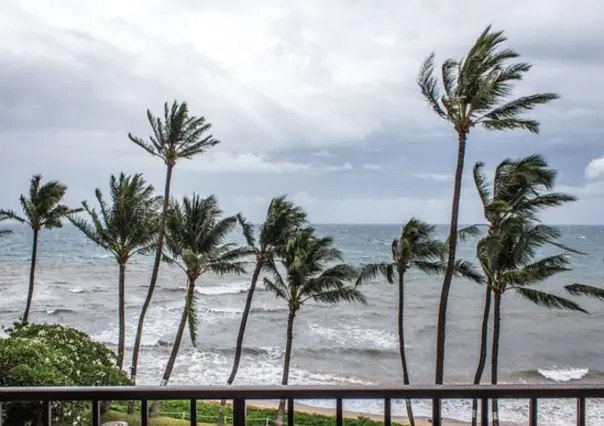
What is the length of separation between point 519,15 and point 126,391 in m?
5.73

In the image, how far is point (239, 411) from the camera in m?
1.55

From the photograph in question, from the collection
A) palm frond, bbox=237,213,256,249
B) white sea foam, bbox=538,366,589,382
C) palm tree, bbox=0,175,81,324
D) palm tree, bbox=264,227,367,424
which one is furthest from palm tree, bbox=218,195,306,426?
white sea foam, bbox=538,366,589,382

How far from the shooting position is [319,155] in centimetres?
4856

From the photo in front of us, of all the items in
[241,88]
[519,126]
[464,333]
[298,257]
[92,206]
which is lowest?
Result: [464,333]

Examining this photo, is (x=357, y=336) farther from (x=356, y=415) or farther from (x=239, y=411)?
(x=239, y=411)

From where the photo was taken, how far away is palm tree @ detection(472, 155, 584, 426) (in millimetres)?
9352

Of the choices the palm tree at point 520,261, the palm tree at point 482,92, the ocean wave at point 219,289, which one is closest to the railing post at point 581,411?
the palm tree at point 482,92

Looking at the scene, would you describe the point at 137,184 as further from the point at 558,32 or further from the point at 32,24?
the point at 558,32

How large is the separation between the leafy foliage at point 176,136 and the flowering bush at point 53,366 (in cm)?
460

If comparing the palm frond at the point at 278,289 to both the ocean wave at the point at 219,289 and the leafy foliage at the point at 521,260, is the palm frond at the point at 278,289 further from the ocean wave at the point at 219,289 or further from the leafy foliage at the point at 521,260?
the ocean wave at the point at 219,289

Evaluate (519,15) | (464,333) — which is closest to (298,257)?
(519,15)

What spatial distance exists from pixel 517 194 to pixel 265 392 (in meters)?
9.39

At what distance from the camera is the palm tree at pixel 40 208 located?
44.3 ft

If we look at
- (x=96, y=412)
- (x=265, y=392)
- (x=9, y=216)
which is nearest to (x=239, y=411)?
(x=265, y=392)
